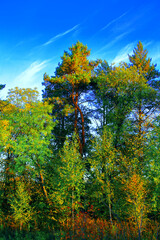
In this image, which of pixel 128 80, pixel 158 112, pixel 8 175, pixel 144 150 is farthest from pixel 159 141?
pixel 8 175

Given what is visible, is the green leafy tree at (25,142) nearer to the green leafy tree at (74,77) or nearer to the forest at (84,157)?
the forest at (84,157)

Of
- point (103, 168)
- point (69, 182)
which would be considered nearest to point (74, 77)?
point (103, 168)

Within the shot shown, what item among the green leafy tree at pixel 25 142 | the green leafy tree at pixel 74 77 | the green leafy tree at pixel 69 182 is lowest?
the green leafy tree at pixel 69 182

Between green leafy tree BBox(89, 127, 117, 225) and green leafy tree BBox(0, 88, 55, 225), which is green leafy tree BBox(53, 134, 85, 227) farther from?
green leafy tree BBox(0, 88, 55, 225)

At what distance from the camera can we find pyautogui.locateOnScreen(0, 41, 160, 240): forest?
49.9 feet

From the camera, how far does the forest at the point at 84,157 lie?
1522 centimetres

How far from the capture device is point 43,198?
20609 mm

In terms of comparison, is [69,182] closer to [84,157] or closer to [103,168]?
[103,168]

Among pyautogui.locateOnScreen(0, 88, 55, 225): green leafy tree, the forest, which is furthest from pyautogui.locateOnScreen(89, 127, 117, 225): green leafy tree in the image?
pyautogui.locateOnScreen(0, 88, 55, 225): green leafy tree

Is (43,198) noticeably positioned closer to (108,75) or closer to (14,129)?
(14,129)

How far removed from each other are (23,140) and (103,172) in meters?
7.74

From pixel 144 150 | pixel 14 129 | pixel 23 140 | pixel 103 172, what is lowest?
pixel 103 172

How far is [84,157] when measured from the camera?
23578 millimetres

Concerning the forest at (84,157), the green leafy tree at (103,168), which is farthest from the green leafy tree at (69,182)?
the green leafy tree at (103,168)
